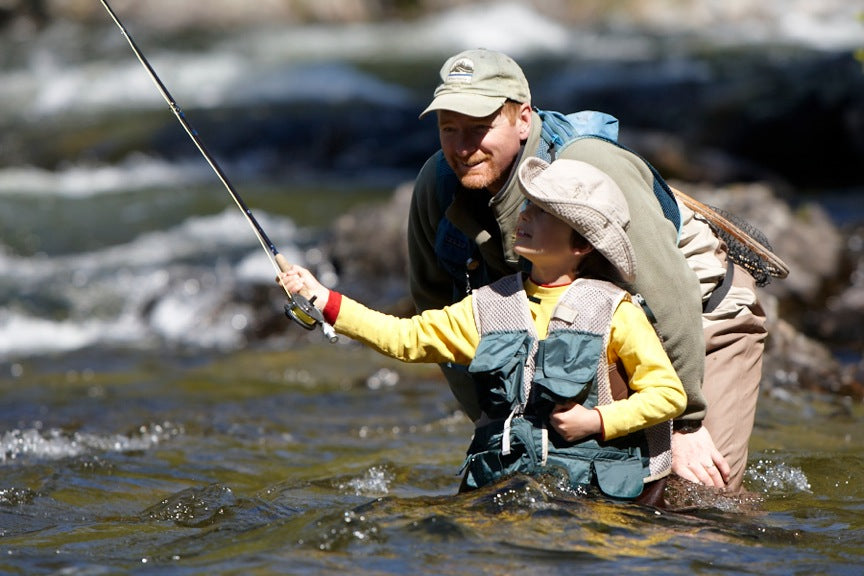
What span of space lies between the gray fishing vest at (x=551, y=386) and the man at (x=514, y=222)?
0.19 m

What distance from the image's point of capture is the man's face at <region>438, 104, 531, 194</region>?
4035 millimetres

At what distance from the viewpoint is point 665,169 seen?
48.1 feet

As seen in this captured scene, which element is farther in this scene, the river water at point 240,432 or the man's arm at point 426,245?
the man's arm at point 426,245

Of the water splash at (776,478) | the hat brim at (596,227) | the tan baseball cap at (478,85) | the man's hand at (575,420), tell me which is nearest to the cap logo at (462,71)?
the tan baseball cap at (478,85)

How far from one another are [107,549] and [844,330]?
6.40 meters

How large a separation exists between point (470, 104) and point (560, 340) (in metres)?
0.80

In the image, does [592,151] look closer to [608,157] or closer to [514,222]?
[608,157]

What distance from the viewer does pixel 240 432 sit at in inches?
270

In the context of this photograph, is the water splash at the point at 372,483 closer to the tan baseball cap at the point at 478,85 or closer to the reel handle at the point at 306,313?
the reel handle at the point at 306,313

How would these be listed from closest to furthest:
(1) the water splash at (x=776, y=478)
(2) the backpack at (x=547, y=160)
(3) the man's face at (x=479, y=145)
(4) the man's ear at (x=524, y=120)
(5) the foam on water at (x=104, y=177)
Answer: (3) the man's face at (x=479, y=145) < (4) the man's ear at (x=524, y=120) < (2) the backpack at (x=547, y=160) < (1) the water splash at (x=776, y=478) < (5) the foam on water at (x=104, y=177)

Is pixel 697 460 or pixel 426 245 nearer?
pixel 697 460

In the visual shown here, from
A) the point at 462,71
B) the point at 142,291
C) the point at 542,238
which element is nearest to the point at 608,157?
the point at 542,238

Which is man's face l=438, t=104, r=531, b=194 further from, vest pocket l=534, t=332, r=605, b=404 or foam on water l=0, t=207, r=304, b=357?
foam on water l=0, t=207, r=304, b=357

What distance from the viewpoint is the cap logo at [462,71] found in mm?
4004
